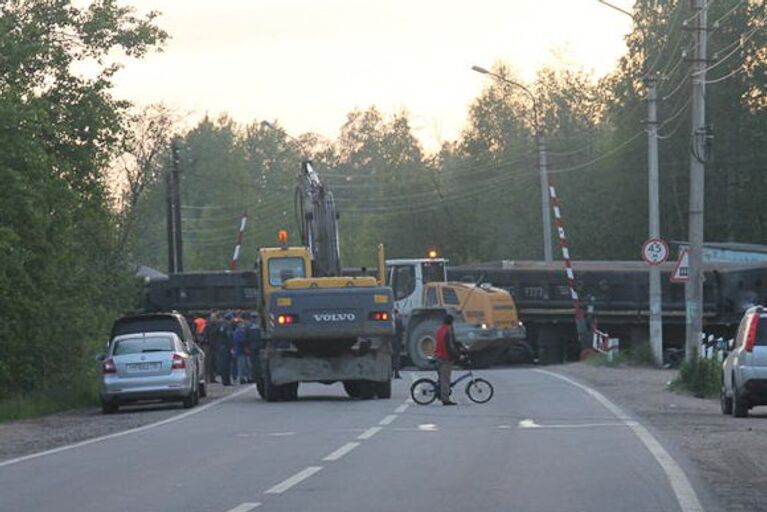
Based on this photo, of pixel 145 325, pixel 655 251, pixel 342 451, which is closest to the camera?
pixel 342 451

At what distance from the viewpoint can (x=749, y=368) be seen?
26.5m

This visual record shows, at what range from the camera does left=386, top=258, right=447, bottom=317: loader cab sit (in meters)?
53.0

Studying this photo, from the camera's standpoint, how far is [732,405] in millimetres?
27547

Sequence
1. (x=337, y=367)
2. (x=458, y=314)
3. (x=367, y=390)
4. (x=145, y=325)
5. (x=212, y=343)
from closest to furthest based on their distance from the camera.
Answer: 1. (x=337, y=367)
2. (x=367, y=390)
3. (x=145, y=325)
4. (x=212, y=343)
5. (x=458, y=314)

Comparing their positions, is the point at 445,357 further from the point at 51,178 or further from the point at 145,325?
the point at 51,178

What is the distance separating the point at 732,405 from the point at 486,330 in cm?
2399

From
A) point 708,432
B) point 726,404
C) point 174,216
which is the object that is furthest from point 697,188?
point 174,216

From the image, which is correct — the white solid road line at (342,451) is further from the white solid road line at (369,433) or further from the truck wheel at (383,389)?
the truck wheel at (383,389)

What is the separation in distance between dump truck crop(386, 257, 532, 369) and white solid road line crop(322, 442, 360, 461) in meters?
29.8

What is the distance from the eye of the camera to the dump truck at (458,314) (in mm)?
51469

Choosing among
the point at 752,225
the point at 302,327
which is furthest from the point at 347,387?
the point at 752,225

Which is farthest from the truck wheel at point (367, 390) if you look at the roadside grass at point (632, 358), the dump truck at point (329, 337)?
the roadside grass at point (632, 358)

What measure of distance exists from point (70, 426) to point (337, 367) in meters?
6.01

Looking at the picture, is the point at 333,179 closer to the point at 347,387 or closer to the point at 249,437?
the point at 347,387
